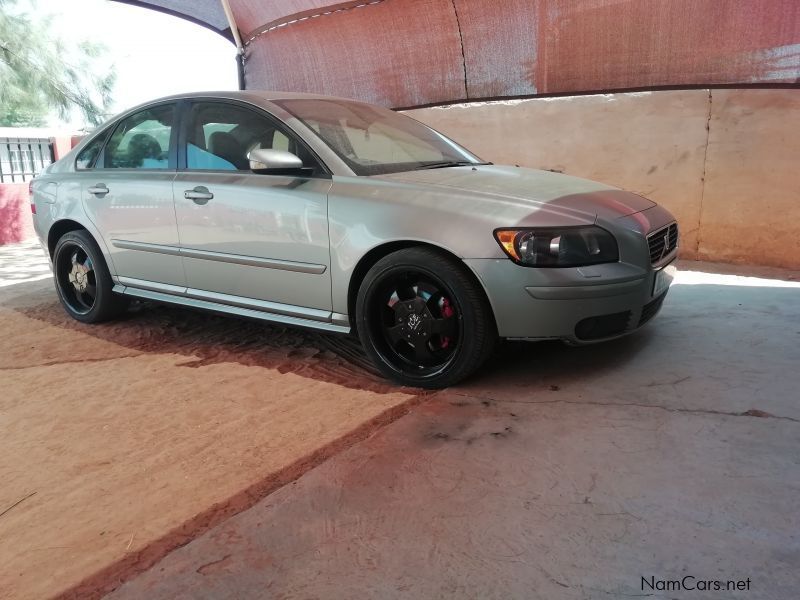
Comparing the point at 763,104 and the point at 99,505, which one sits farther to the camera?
the point at 763,104

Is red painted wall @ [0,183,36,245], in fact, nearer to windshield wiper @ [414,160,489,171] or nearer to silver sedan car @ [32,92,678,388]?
silver sedan car @ [32,92,678,388]

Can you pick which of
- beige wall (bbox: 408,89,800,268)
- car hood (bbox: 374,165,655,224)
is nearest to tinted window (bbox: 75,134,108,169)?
car hood (bbox: 374,165,655,224)

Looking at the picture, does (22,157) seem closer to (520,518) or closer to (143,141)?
(143,141)

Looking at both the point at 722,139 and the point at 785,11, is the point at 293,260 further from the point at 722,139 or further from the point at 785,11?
the point at 785,11

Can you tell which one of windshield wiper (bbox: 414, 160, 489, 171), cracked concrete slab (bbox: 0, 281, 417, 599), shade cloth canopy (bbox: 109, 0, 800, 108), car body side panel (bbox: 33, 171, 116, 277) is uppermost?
shade cloth canopy (bbox: 109, 0, 800, 108)

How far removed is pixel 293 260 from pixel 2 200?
867 cm

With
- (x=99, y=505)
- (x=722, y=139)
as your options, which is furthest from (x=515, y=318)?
(x=722, y=139)

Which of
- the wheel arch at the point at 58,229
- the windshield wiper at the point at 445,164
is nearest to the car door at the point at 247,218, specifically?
the windshield wiper at the point at 445,164

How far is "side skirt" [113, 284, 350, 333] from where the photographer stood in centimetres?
370

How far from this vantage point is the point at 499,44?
7.68 m

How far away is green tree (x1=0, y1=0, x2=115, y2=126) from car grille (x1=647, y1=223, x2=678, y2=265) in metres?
18.4

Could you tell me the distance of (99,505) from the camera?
2.44m

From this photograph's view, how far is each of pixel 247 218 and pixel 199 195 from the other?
1.42ft

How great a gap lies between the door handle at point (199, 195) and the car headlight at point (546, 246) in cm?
183
